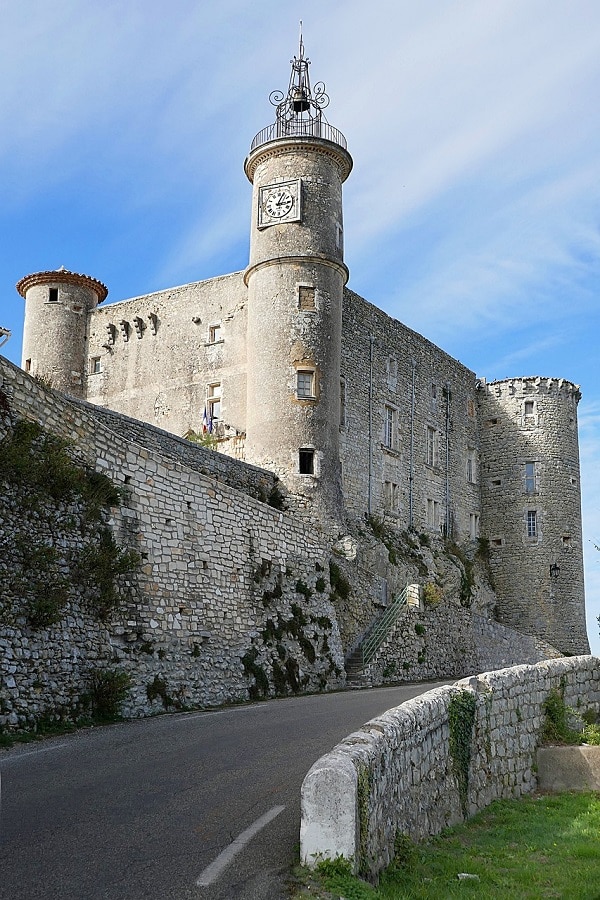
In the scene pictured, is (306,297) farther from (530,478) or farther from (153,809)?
(153,809)

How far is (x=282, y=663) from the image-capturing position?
24953 millimetres

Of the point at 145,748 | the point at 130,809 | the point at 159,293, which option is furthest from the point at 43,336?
the point at 130,809

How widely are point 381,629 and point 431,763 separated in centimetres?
2313

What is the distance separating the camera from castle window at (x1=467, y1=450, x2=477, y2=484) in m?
49.1

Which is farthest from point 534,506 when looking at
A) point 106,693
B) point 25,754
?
point 25,754

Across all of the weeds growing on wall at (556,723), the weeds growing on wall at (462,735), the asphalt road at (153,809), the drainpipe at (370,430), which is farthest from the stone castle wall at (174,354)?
the weeds growing on wall at (462,735)

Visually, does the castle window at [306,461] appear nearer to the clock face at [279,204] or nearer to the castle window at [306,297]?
the castle window at [306,297]

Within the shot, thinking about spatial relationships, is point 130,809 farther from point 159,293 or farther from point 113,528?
point 159,293

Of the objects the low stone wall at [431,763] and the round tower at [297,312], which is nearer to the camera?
the low stone wall at [431,763]

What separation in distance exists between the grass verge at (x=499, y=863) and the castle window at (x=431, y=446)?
32.6m

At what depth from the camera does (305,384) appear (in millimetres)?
33125

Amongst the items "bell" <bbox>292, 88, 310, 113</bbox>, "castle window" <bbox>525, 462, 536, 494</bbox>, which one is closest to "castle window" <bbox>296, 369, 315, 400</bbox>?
"bell" <bbox>292, 88, 310, 113</bbox>

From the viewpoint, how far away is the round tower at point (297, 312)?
3269 cm

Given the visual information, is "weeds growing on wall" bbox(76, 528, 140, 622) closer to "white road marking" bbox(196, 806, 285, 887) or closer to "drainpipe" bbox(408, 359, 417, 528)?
"white road marking" bbox(196, 806, 285, 887)
